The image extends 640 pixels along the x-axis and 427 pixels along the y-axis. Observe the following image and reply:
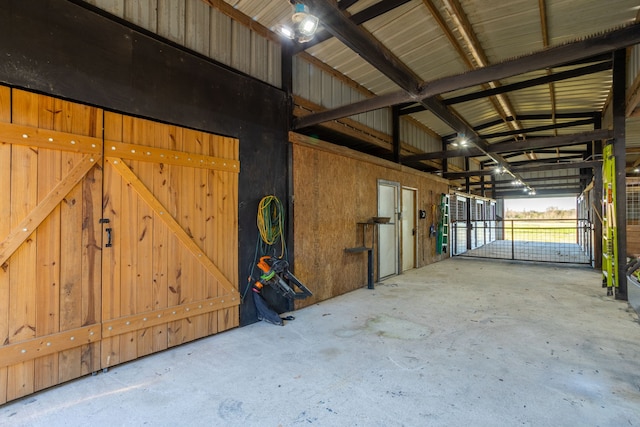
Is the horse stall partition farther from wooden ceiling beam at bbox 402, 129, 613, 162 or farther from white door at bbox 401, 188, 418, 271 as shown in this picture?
wooden ceiling beam at bbox 402, 129, 613, 162

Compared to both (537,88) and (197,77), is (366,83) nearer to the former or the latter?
(197,77)

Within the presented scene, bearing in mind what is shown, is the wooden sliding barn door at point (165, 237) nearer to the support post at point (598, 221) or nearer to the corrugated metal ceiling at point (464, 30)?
the corrugated metal ceiling at point (464, 30)

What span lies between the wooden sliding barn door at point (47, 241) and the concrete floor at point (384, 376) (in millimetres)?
278

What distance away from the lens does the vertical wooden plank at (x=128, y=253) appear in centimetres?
260

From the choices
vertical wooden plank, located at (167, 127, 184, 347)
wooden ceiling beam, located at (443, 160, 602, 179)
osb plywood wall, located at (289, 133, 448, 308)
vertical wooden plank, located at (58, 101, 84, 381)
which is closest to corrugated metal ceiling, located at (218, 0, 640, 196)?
wooden ceiling beam, located at (443, 160, 602, 179)

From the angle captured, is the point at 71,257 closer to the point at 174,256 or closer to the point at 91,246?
the point at 91,246

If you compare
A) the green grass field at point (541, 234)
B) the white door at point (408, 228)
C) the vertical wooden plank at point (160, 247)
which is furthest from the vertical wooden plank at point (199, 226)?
the green grass field at point (541, 234)

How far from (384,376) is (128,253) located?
245cm

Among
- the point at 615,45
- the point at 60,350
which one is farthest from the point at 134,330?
the point at 615,45

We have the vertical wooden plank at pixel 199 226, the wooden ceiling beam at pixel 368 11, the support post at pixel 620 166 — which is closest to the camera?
the vertical wooden plank at pixel 199 226

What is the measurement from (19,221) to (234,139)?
2.01 meters

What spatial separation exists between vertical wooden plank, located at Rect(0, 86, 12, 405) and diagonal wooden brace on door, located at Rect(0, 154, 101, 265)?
2.2 inches

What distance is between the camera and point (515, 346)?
9.55ft

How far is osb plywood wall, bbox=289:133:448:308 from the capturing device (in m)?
4.24
